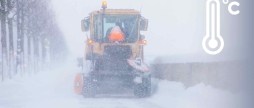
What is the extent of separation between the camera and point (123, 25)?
1767cm

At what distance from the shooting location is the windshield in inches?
695

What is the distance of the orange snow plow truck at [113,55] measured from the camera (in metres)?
16.6

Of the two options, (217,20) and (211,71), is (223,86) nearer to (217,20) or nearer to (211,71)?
(211,71)

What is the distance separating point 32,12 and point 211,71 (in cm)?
2266

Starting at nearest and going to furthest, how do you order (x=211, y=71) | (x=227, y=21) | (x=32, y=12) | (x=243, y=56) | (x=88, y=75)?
(x=227, y=21) → (x=243, y=56) → (x=211, y=71) → (x=88, y=75) → (x=32, y=12)

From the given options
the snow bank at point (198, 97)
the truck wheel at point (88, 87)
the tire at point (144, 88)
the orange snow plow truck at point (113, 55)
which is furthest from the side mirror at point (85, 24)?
the snow bank at point (198, 97)

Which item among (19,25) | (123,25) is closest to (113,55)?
(123,25)

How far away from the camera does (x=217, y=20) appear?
32.4 ft

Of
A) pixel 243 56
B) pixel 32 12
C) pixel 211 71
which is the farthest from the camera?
pixel 32 12

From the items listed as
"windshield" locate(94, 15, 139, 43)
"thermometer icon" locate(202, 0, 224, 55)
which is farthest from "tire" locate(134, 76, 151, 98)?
"thermometer icon" locate(202, 0, 224, 55)

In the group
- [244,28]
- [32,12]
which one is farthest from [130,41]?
[32,12]

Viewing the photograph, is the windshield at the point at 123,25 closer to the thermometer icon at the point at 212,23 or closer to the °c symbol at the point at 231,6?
the thermometer icon at the point at 212,23

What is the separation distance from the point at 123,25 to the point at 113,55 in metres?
1.09

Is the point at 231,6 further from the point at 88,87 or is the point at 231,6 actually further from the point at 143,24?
the point at 143,24
